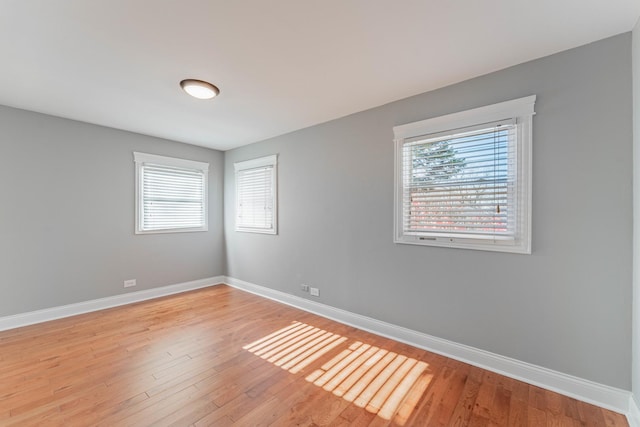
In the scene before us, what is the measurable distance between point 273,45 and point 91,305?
4.17 metres

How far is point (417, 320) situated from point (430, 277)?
0.48 metres

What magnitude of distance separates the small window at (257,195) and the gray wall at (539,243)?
1291 mm

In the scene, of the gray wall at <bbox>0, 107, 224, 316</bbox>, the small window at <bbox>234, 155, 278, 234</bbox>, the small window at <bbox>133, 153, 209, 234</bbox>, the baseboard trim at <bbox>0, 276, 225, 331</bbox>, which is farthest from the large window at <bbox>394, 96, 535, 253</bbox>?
the gray wall at <bbox>0, 107, 224, 316</bbox>

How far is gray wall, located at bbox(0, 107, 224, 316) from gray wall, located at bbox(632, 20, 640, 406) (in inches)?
211

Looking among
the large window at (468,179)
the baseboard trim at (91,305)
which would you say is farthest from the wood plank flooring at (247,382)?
the large window at (468,179)

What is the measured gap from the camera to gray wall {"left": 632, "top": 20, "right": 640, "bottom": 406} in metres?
1.72

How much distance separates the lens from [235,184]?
5.02 m

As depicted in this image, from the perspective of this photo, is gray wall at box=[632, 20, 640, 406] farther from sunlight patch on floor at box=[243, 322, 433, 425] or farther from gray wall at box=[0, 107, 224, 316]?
gray wall at box=[0, 107, 224, 316]

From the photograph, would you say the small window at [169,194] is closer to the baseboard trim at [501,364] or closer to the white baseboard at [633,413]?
the baseboard trim at [501,364]

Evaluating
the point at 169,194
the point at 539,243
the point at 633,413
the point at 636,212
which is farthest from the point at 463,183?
the point at 169,194

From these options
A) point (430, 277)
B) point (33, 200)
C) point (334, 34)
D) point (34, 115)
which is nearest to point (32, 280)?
point (33, 200)

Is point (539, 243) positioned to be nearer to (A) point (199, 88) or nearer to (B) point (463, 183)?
(B) point (463, 183)

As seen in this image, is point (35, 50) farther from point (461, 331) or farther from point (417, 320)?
point (461, 331)

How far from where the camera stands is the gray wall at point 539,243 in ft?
6.20
